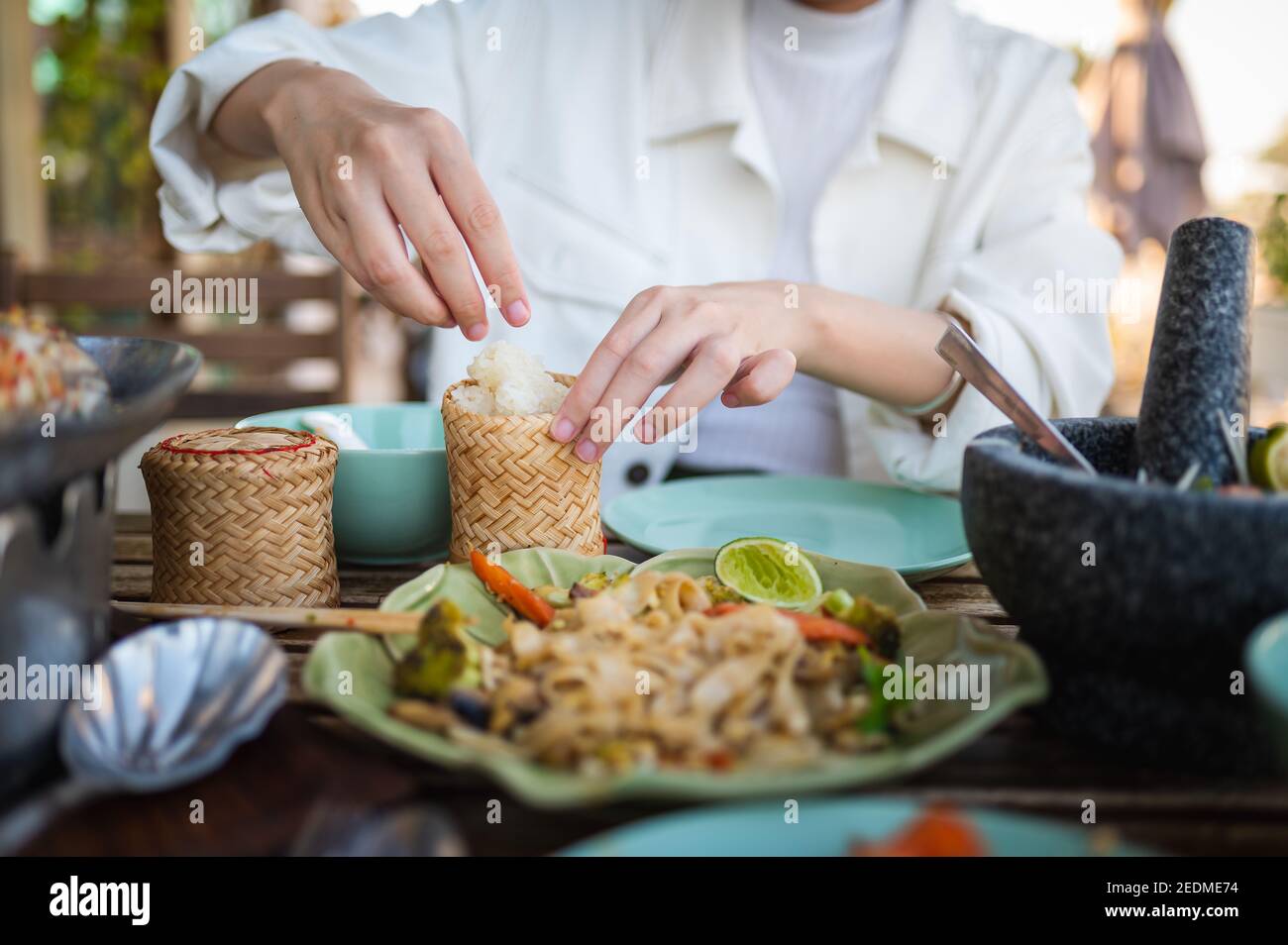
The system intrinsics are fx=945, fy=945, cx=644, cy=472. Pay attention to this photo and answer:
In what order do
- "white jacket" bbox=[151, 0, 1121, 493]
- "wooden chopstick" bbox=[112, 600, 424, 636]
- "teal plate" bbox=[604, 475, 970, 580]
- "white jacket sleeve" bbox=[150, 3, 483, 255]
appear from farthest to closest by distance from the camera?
"white jacket" bbox=[151, 0, 1121, 493]
"white jacket sleeve" bbox=[150, 3, 483, 255]
"teal plate" bbox=[604, 475, 970, 580]
"wooden chopstick" bbox=[112, 600, 424, 636]

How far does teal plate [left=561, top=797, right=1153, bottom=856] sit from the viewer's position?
0.54 m

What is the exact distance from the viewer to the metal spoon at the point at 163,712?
624 millimetres

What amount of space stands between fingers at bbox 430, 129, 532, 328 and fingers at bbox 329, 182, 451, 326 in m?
0.08

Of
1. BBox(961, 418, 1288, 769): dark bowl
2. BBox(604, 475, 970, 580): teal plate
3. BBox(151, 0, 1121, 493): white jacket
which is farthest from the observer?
BBox(151, 0, 1121, 493): white jacket

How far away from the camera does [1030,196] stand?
6.50 ft

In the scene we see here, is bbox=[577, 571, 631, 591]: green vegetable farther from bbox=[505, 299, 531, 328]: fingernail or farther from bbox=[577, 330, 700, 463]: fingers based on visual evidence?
bbox=[505, 299, 531, 328]: fingernail

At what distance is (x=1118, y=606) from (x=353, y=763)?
567mm

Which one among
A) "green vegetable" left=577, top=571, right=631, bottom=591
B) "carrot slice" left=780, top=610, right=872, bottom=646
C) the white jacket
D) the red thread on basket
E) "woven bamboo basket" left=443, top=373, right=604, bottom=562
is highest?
the white jacket

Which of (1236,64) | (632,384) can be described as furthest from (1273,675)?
(1236,64)

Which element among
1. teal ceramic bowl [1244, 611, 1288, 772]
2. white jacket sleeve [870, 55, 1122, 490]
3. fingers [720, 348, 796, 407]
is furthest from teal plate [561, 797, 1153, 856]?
white jacket sleeve [870, 55, 1122, 490]

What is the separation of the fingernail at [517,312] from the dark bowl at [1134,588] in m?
0.61

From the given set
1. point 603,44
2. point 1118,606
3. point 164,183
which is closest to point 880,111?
point 603,44

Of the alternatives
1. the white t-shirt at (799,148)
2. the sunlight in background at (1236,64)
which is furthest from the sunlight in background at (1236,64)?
the white t-shirt at (799,148)
